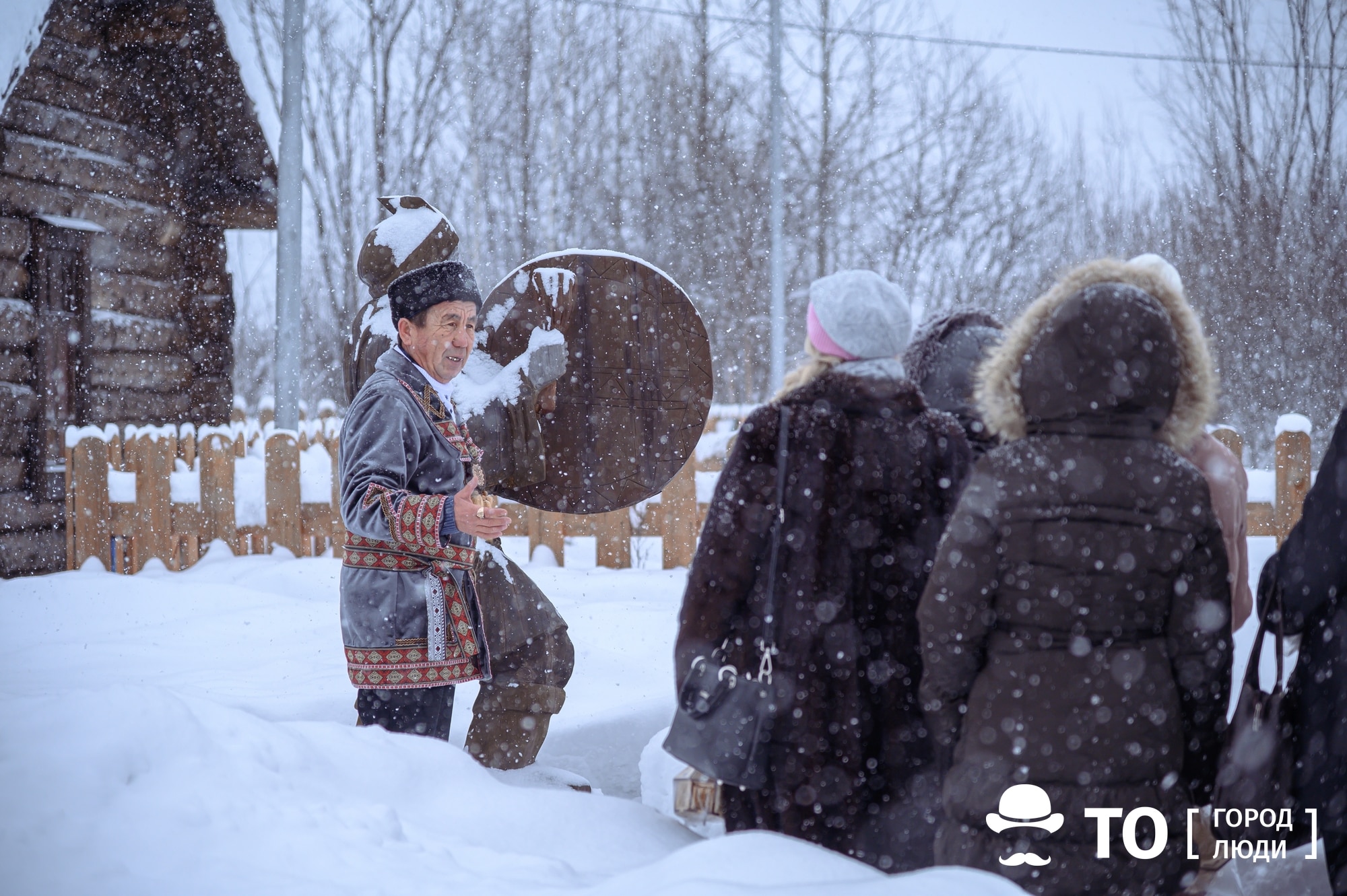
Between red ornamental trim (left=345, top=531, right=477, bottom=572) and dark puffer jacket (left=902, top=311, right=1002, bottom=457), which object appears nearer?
red ornamental trim (left=345, top=531, right=477, bottom=572)

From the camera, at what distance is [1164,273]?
2391mm

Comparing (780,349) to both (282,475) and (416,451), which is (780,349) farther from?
(416,451)

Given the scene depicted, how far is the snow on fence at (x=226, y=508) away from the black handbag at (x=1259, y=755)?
495 cm

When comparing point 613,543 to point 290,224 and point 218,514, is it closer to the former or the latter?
point 218,514

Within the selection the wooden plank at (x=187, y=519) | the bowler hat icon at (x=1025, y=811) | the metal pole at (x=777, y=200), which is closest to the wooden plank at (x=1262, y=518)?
the metal pole at (x=777, y=200)

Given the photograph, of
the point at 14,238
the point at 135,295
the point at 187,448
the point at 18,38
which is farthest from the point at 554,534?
the point at 18,38

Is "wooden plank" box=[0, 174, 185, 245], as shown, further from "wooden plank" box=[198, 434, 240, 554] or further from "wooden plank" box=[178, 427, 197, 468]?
"wooden plank" box=[198, 434, 240, 554]

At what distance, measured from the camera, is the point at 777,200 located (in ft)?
34.0

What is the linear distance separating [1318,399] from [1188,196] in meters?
2.91

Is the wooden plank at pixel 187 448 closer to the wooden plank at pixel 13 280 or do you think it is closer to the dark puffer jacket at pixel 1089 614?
the wooden plank at pixel 13 280

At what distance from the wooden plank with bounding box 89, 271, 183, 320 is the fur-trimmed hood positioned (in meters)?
7.42

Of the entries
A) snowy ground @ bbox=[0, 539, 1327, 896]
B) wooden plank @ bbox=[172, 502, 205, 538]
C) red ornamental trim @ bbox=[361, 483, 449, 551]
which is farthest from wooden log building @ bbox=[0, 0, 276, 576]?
snowy ground @ bbox=[0, 539, 1327, 896]

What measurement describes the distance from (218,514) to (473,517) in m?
5.65

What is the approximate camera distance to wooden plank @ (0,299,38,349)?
22.3ft
